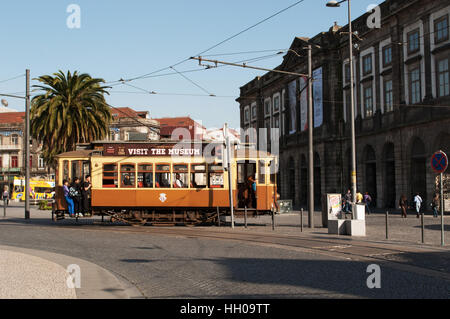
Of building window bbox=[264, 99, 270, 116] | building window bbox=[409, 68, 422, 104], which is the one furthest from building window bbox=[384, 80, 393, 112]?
building window bbox=[264, 99, 270, 116]

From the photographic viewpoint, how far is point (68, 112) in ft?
120

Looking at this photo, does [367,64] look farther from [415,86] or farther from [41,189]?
[41,189]

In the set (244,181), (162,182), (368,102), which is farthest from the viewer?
(368,102)

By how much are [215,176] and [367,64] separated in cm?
2496

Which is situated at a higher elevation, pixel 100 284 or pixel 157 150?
pixel 157 150

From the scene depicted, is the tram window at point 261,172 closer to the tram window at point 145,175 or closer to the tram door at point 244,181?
the tram door at point 244,181

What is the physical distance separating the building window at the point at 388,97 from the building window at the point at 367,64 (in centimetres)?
286

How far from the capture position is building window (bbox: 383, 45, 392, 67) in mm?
39375

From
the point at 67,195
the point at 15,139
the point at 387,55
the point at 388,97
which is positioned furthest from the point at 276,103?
the point at 15,139

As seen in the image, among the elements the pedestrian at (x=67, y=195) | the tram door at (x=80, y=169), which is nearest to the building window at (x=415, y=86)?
the tram door at (x=80, y=169)

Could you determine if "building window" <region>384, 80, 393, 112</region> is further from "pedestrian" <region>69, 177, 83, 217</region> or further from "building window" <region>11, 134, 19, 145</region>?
"building window" <region>11, 134, 19, 145</region>

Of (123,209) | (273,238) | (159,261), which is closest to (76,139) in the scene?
(123,209)

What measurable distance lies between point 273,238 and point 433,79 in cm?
2219

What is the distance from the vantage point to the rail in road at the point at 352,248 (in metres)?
11.4
